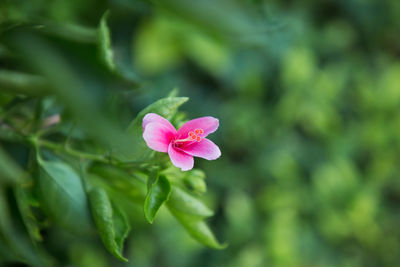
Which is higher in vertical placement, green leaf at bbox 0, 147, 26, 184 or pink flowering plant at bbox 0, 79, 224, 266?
pink flowering plant at bbox 0, 79, 224, 266

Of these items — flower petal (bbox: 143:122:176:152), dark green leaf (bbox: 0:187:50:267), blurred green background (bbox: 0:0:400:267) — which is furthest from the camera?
blurred green background (bbox: 0:0:400:267)

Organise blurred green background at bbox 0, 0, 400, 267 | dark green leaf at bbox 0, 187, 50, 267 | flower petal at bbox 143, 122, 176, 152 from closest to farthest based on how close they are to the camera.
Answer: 1. flower petal at bbox 143, 122, 176, 152
2. dark green leaf at bbox 0, 187, 50, 267
3. blurred green background at bbox 0, 0, 400, 267

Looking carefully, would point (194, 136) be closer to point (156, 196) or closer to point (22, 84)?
point (156, 196)

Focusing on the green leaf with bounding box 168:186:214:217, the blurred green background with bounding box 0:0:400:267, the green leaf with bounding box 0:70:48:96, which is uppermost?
the green leaf with bounding box 0:70:48:96

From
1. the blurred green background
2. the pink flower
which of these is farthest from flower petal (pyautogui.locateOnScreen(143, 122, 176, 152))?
the blurred green background

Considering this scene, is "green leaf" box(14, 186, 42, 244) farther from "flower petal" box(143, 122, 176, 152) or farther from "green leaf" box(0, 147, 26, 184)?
"flower petal" box(143, 122, 176, 152)

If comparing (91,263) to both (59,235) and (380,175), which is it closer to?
(59,235)

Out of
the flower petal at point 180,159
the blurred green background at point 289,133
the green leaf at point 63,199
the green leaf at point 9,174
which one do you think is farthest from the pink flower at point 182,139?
the blurred green background at point 289,133
